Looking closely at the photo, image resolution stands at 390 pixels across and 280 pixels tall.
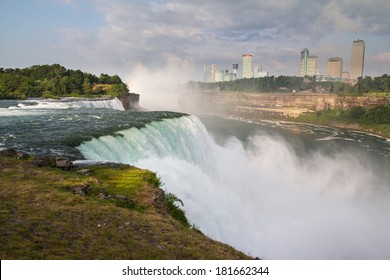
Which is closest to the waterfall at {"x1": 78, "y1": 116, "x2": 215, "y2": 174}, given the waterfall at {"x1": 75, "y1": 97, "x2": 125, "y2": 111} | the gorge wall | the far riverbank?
the waterfall at {"x1": 75, "y1": 97, "x2": 125, "y2": 111}

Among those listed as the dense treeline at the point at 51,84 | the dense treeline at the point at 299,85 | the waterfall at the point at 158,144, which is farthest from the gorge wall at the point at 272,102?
the waterfall at the point at 158,144

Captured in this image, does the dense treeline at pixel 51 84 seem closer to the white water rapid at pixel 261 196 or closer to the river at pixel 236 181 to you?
the river at pixel 236 181

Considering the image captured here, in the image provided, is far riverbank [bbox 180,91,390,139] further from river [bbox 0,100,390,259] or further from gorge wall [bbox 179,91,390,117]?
river [bbox 0,100,390,259]

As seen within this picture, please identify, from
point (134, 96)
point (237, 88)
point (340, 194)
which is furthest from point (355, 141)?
point (237, 88)

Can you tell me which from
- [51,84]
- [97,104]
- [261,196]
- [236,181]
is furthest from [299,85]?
[261,196]

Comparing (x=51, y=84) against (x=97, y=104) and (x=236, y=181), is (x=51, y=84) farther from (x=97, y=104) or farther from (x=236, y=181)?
(x=236, y=181)

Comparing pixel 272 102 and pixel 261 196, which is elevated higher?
pixel 272 102
